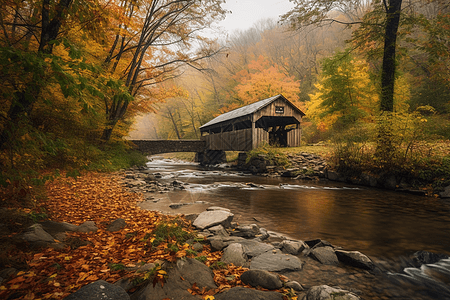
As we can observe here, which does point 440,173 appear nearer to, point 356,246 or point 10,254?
point 356,246

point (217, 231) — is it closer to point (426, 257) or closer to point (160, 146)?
point (426, 257)

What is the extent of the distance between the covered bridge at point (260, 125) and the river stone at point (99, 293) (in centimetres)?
1530

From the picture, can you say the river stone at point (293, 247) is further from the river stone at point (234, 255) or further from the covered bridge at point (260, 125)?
the covered bridge at point (260, 125)

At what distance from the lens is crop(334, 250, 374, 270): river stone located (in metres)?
3.08

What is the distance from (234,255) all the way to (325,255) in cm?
136

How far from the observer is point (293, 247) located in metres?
3.53

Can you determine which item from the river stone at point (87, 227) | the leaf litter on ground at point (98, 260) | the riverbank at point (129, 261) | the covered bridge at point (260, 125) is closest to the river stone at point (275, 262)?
the riverbank at point (129, 261)

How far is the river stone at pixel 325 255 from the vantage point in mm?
3203

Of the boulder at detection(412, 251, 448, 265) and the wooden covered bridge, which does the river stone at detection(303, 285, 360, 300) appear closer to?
the boulder at detection(412, 251, 448, 265)

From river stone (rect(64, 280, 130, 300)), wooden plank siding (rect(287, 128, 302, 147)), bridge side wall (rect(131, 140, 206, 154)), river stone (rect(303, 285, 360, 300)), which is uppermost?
wooden plank siding (rect(287, 128, 302, 147))

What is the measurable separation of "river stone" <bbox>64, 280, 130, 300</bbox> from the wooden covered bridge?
15.3 meters

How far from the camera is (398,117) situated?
8.25m

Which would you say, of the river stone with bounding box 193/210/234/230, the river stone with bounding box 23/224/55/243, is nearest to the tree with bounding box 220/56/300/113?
the river stone with bounding box 193/210/234/230

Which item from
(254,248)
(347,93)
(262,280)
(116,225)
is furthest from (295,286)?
(347,93)
